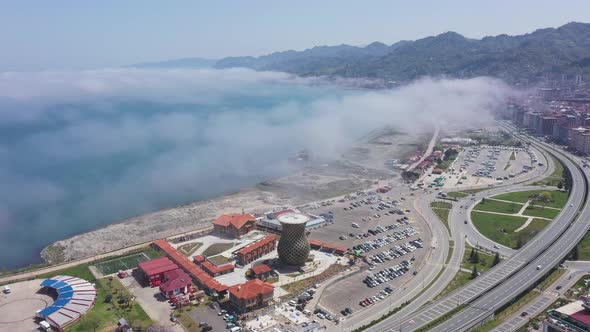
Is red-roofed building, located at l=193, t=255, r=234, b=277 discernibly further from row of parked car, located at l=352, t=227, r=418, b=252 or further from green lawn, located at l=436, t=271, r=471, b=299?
green lawn, located at l=436, t=271, r=471, b=299

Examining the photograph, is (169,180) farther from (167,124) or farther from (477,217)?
(167,124)

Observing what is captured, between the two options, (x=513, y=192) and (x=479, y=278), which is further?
(x=513, y=192)

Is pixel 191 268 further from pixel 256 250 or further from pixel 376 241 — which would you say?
pixel 376 241

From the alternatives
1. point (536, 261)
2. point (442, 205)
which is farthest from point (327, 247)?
point (442, 205)

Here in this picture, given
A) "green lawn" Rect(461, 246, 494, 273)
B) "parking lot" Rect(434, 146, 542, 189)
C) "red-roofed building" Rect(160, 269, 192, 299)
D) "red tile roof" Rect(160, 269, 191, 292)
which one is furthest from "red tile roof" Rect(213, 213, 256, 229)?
"parking lot" Rect(434, 146, 542, 189)

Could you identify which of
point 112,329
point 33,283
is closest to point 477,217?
point 112,329

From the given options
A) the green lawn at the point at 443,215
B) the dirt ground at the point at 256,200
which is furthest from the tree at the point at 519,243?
the dirt ground at the point at 256,200
